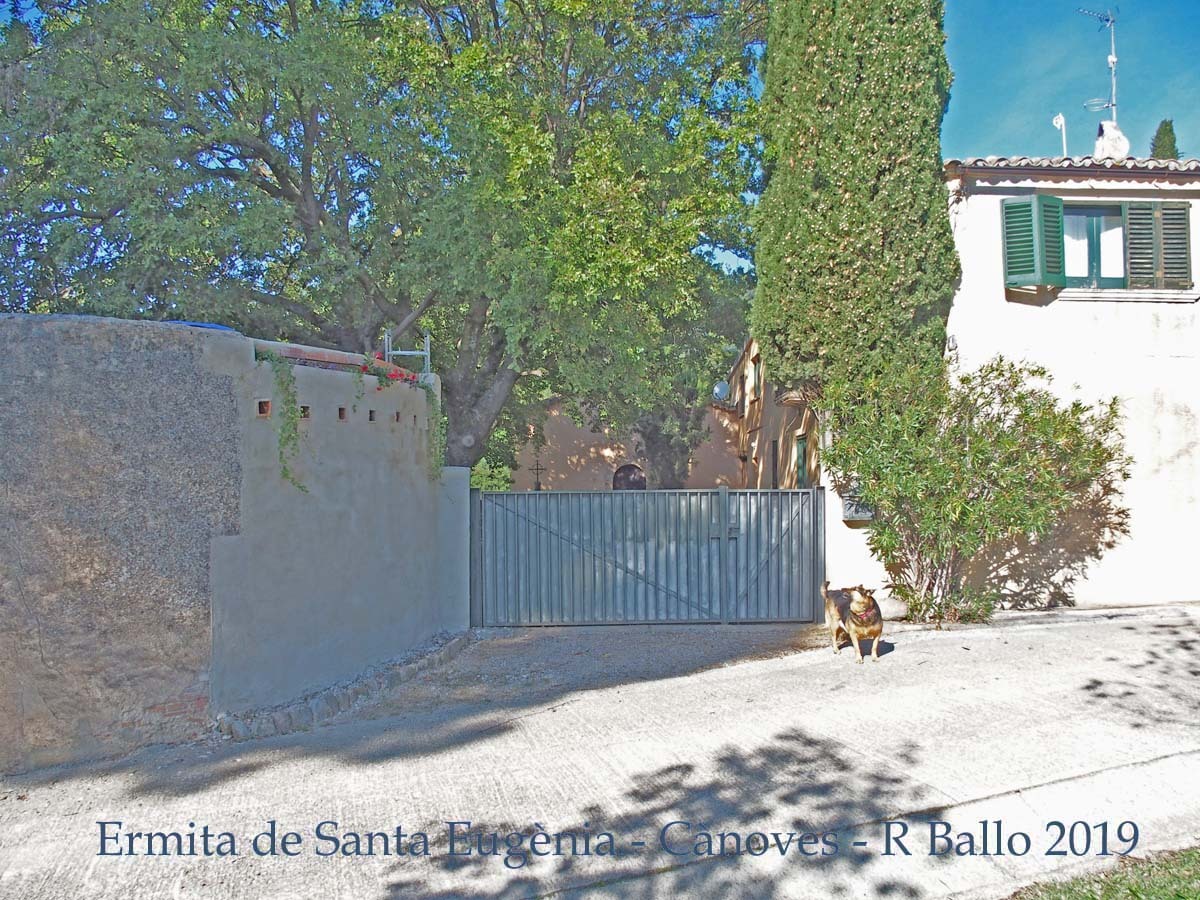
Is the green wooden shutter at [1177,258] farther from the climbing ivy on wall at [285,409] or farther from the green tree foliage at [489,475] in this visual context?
the green tree foliage at [489,475]

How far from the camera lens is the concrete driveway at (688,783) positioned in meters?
3.92

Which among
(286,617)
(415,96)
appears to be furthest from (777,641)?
(415,96)

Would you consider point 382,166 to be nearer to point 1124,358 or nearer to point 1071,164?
point 1071,164

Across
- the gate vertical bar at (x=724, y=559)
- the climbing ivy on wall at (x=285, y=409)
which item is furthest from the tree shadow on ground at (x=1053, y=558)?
the climbing ivy on wall at (x=285, y=409)

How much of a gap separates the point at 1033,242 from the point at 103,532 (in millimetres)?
9323

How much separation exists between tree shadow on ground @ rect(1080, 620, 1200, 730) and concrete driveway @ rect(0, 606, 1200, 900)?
1.0 inches

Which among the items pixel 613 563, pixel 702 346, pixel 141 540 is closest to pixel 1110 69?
pixel 702 346

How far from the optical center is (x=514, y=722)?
6.28 m

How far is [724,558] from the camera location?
10.1 metres

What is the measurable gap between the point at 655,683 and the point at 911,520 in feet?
11.2

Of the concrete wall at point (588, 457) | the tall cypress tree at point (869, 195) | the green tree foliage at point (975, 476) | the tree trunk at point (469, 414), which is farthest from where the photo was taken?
the concrete wall at point (588, 457)

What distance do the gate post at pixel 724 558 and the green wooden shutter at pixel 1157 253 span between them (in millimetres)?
5246

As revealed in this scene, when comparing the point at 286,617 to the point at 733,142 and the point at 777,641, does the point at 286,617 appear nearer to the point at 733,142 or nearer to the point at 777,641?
the point at 777,641

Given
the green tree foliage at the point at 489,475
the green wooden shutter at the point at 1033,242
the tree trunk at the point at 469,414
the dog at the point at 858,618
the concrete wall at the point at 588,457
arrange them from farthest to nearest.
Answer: the concrete wall at the point at 588,457 → the green tree foliage at the point at 489,475 → the tree trunk at the point at 469,414 → the green wooden shutter at the point at 1033,242 → the dog at the point at 858,618
